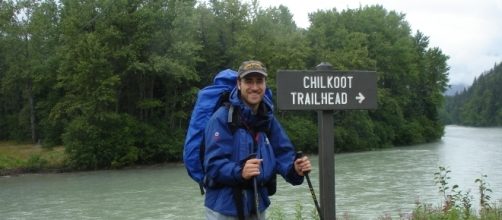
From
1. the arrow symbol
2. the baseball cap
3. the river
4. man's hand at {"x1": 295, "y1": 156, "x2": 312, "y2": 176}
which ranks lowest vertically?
the river

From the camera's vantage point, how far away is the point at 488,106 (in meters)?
111

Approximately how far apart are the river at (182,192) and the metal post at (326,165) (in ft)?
20.3

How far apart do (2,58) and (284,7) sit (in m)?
35.6

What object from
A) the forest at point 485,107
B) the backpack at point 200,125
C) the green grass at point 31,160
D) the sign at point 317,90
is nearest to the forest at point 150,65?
the green grass at point 31,160

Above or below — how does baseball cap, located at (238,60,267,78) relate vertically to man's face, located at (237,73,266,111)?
above

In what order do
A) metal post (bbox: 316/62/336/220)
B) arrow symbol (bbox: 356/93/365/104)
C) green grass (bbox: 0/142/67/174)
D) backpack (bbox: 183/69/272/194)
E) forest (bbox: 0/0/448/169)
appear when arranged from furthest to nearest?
forest (bbox: 0/0/448/169) < green grass (bbox: 0/142/67/174) < arrow symbol (bbox: 356/93/365/104) < metal post (bbox: 316/62/336/220) < backpack (bbox: 183/69/272/194)

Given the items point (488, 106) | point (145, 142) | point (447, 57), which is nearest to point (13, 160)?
point (145, 142)

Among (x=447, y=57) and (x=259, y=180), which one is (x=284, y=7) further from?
Result: (x=259, y=180)

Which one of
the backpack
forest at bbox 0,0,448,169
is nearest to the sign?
the backpack

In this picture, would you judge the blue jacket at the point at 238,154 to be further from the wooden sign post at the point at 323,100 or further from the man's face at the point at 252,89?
the wooden sign post at the point at 323,100

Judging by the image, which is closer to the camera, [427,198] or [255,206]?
[255,206]

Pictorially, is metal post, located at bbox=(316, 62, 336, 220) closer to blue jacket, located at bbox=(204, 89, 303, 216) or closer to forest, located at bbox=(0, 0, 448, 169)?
blue jacket, located at bbox=(204, 89, 303, 216)

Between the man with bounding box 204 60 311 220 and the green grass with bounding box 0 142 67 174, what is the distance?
2562cm

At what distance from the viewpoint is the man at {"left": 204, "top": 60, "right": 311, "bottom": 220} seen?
3.24 meters
